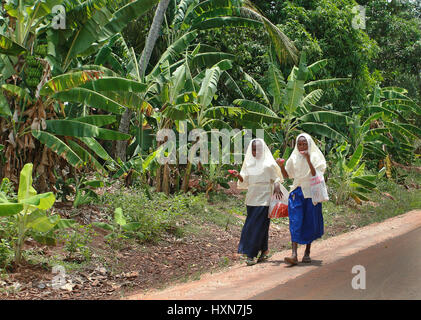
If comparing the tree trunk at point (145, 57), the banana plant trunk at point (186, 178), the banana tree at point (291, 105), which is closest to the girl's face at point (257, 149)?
the banana plant trunk at point (186, 178)

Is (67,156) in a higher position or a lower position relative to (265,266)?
higher

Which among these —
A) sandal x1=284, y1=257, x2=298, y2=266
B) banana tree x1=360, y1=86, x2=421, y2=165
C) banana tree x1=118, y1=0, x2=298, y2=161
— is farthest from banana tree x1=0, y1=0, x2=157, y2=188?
banana tree x1=360, y1=86, x2=421, y2=165

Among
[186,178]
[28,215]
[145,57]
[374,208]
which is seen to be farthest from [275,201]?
[374,208]

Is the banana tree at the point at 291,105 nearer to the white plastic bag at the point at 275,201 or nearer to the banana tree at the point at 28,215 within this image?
the white plastic bag at the point at 275,201

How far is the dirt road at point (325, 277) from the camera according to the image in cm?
553

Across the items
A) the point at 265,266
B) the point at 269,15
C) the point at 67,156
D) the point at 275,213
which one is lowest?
the point at 265,266

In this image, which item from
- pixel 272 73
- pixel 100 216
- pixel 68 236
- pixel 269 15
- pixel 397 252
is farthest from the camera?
pixel 269 15

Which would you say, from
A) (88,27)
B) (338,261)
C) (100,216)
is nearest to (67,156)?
(100,216)

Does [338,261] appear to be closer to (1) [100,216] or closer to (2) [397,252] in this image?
(2) [397,252]

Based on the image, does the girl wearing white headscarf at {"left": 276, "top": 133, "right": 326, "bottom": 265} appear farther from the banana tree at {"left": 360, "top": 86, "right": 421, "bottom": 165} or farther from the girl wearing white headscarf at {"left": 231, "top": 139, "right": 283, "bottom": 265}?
the banana tree at {"left": 360, "top": 86, "right": 421, "bottom": 165}

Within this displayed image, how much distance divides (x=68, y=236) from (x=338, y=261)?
3.79 m

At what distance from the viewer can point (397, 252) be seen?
7.84 m

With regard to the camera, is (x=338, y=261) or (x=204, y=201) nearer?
(x=338, y=261)

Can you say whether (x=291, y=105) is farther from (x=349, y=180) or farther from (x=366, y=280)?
(x=366, y=280)
